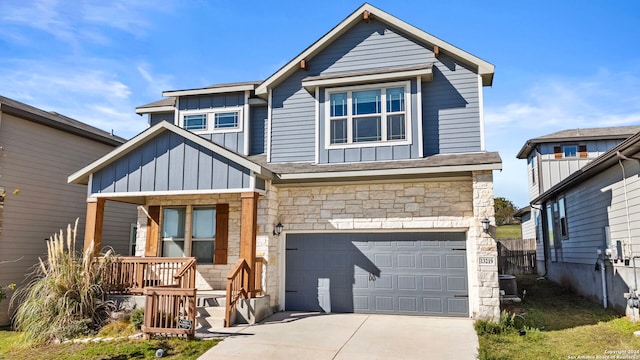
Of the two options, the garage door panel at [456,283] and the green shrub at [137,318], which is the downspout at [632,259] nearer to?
the garage door panel at [456,283]

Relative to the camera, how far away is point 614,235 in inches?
407

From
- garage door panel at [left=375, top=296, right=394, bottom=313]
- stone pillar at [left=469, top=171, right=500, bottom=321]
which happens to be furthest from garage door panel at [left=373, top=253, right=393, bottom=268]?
stone pillar at [left=469, top=171, right=500, bottom=321]

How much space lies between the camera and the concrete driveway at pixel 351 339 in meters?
6.91

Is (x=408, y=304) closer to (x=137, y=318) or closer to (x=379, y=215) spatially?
(x=379, y=215)

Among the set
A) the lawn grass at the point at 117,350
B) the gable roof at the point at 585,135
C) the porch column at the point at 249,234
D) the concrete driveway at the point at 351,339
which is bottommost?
the lawn grass at the point at 117,350

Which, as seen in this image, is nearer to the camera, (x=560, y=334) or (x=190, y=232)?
(x=560, y=334)

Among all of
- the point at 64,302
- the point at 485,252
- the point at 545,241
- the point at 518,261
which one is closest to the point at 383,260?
the point at 485,252

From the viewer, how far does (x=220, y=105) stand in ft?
41.8

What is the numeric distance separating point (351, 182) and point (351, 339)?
404 cm

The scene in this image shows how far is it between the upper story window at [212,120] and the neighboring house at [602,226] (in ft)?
31.3

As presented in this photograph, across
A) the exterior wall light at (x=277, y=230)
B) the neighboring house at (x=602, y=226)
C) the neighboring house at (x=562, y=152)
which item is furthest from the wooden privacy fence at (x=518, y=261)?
the exterior wall light at (x=277, y=230)

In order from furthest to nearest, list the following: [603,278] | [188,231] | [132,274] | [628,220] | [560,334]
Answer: [188,231]
[603,278]
[132,274]
[628,220]
[560,334]

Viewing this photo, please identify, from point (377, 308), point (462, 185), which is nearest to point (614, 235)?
point (462, 185)

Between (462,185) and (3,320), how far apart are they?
12.4m
